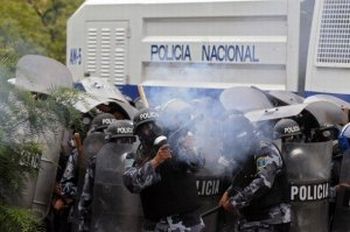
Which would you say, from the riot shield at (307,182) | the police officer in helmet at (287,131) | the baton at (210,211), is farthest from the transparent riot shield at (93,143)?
the riot shield at (307,182)

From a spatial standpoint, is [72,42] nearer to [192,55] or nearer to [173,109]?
[192,55]

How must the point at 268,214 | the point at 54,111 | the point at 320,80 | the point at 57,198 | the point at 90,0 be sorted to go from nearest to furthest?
the point at 54,111, the point at 268,214, the point at 57,198, the point at 320,80, the point at 90,0

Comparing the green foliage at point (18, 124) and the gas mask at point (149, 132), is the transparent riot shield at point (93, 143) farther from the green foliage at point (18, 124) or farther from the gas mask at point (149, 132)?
the green foliage at point (18, 124)

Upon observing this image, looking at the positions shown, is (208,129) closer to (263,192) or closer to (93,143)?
(263,192)

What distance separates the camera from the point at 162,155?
17.5 feet

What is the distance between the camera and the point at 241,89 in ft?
24.1

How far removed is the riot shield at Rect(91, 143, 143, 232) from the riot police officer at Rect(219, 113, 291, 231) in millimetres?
612

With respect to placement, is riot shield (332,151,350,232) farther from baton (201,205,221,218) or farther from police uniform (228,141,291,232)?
baton (201,205,221,218)

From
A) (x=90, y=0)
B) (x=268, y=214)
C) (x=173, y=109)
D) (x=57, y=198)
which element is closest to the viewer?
(x=173, y=109)

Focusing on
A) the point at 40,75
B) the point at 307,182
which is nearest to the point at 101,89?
the point at 40,75

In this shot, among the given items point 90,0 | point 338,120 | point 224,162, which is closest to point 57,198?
point 224,162

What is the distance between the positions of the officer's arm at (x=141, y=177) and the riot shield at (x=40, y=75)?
647 mm

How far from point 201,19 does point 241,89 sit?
1951 millimetres

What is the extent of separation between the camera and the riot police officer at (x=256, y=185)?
5.87m
